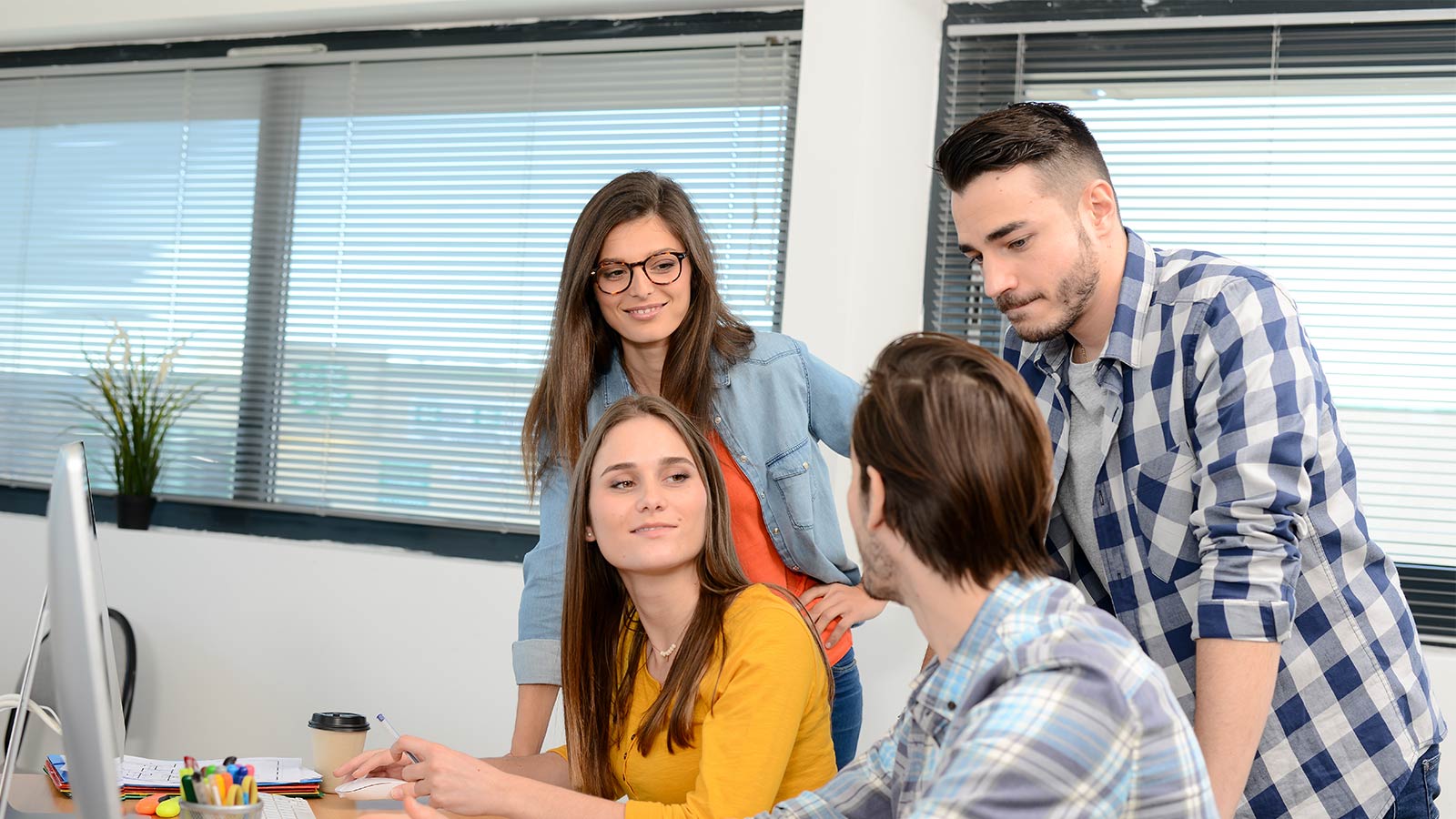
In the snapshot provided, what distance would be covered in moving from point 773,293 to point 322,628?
4.91 feet

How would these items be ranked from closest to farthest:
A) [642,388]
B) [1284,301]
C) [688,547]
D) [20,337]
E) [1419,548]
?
[1284,301] < [688,547] < [642,388] < [1419,548] < [20,337]

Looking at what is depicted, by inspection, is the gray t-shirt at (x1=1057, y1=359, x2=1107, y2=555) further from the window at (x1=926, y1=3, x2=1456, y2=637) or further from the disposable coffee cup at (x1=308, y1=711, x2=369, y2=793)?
Result: the window at (x1=926, y1=3, x2=1456, y2=637)

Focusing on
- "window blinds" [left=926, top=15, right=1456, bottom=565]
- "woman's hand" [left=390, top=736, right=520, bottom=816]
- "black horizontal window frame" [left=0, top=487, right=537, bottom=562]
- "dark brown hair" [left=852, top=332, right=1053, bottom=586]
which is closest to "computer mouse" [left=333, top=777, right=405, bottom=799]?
"woman's hand" [left=390, top=736, right=520, bottom=816]

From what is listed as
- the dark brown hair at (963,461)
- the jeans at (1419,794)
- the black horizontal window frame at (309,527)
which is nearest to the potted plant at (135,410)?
the black horizontal window frame at (309,527)

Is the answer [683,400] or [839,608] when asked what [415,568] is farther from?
[839,608]

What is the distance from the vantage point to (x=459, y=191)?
11.6ft

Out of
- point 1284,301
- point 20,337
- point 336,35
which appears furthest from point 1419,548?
point 20,337

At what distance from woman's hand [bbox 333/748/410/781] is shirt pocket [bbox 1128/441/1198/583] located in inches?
40.5

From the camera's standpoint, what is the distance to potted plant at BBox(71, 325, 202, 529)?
11.8ft

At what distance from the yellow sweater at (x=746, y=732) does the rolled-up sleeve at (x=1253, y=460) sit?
53cm

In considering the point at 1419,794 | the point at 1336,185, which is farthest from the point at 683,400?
the point at 1336,185

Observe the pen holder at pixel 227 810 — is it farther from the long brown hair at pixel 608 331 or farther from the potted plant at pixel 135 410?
the potted plant at pixel 135 410

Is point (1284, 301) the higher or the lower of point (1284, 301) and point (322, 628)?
the higher

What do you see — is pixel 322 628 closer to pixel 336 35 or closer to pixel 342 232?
pixel 342 232
